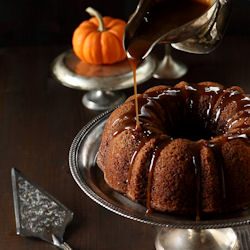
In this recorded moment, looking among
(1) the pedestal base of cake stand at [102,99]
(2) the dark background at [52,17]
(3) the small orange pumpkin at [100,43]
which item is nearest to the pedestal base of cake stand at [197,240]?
(1) the pedestal base of cake stand at [102,99]

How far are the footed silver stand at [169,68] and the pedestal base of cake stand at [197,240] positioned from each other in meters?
0.85

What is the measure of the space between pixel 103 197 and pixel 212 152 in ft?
0.91

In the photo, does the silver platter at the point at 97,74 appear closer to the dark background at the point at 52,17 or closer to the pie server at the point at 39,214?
the dark background at the point at 52,17

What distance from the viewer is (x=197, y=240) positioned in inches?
67.5

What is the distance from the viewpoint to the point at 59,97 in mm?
2357

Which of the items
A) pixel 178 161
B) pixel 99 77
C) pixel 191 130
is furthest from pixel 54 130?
pixel 178 161

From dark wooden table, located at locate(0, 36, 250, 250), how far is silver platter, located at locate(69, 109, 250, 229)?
0.81 feet

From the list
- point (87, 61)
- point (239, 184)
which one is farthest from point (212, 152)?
point (87, 61)

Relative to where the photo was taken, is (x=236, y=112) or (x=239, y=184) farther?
(x=236, y=112)

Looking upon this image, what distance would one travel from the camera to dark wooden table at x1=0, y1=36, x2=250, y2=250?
1743 millimetres

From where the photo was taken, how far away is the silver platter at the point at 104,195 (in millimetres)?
1382

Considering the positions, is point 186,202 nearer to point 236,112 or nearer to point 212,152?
point 212,152

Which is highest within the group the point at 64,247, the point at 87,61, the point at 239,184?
the point at 239,184

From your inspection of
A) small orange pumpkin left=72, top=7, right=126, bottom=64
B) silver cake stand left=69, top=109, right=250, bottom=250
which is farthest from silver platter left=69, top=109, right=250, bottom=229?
small orange pumpkin left=72, top=7, right=126, bottom=64
